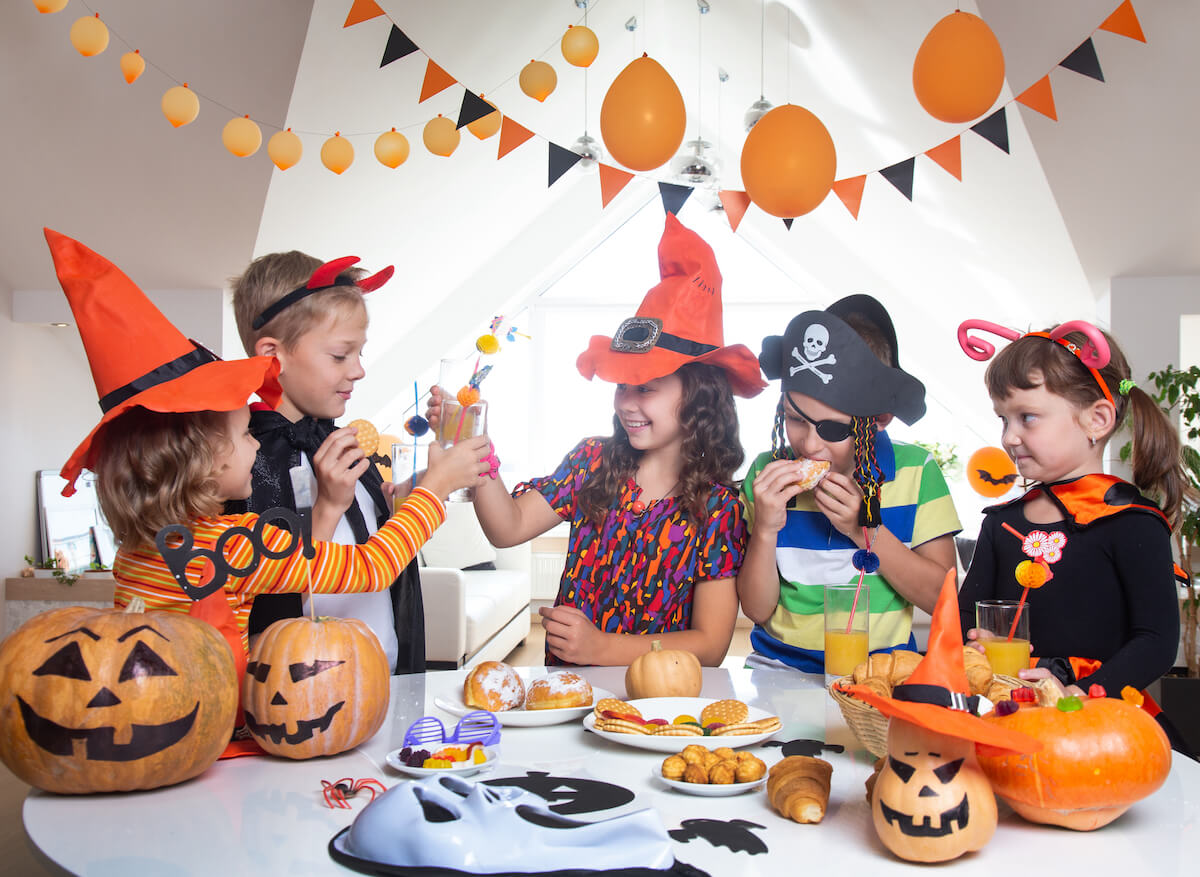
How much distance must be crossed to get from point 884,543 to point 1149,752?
30.3 inches

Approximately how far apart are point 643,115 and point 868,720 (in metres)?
2.27

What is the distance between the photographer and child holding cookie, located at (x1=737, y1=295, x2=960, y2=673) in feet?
5.40

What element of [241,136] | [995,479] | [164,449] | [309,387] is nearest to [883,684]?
[164,449]

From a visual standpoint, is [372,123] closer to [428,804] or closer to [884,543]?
[884,543]

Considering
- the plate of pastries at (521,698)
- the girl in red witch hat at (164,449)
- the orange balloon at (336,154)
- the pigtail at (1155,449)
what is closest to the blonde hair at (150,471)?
the girl in red witch hat at (164,449)

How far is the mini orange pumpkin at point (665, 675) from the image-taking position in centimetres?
133

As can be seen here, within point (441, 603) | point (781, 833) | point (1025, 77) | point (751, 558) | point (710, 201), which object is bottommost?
point (441, 603)

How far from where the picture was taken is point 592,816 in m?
0.90

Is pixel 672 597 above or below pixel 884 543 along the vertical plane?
below

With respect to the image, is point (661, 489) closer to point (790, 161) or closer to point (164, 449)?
point (164, 449)

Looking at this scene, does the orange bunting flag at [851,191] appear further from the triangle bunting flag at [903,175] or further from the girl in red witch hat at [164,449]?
the girl in red witch hat at [164,449]

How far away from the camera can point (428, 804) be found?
0.83 meters

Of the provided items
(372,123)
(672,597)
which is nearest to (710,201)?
(372,123)

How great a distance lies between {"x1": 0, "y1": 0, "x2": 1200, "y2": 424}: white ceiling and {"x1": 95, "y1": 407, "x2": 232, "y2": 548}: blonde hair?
2.84m
